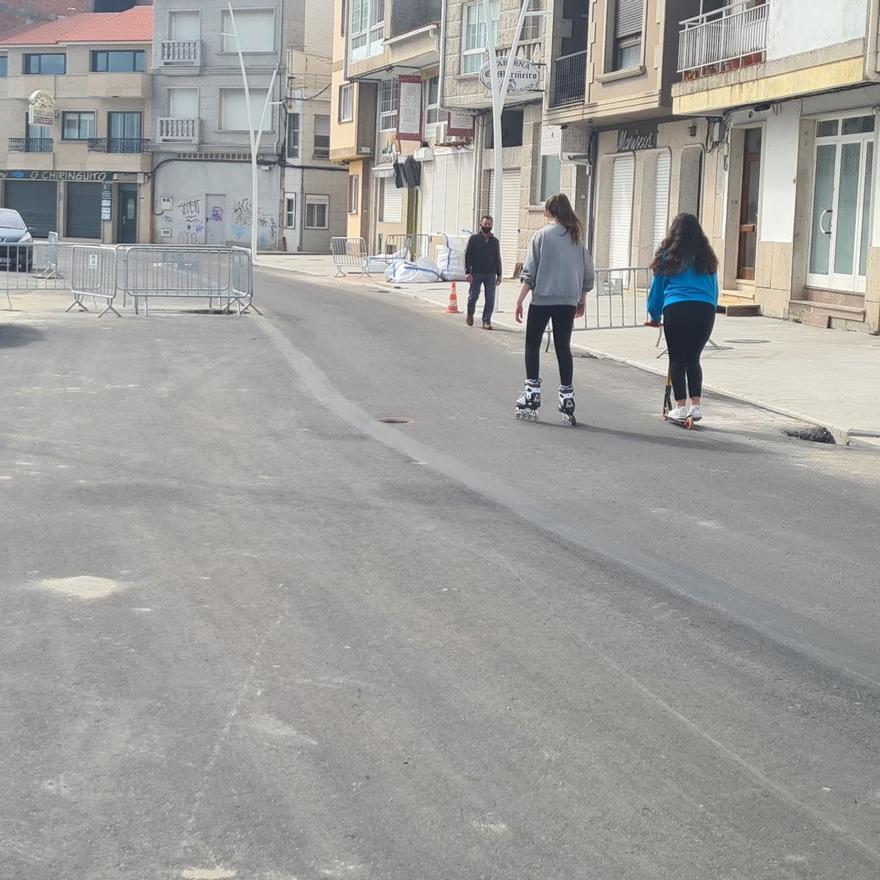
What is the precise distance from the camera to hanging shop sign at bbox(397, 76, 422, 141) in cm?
4644

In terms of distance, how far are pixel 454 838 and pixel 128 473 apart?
18.0 feet

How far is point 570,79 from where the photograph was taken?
109 ft

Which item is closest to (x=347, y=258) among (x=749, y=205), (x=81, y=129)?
(x=749, y=205)

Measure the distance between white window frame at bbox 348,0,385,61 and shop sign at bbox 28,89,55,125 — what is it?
76.0 ft

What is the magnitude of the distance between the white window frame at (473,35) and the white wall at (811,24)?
54.7 feet

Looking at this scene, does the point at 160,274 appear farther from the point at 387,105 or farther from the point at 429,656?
the point at 387,105

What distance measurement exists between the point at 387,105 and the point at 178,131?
57.1ft

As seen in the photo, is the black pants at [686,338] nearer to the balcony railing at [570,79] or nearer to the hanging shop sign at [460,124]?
the balcony railing at [570,79]

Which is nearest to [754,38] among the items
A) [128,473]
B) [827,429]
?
[827,429]

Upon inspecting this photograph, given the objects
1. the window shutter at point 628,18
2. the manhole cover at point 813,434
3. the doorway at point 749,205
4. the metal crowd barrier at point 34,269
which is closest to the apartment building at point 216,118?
the window shutter at point 628,18

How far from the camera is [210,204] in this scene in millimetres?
66188

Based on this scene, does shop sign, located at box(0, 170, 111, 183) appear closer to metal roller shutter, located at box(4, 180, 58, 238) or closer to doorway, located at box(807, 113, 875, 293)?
metal roller shutter, located at box(4, 180, 58, 238)

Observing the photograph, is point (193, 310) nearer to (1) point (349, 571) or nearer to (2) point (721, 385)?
(2) point (721, 385)

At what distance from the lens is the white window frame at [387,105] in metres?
50.9
